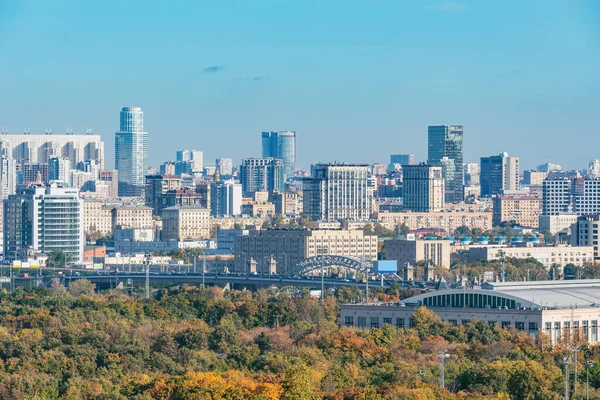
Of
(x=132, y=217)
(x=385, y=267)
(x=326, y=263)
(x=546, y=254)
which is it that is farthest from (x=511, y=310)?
(x=132, y=217)

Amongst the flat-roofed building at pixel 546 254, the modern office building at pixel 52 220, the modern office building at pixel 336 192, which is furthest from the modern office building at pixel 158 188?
the flat-roofed building at pixel 546 254

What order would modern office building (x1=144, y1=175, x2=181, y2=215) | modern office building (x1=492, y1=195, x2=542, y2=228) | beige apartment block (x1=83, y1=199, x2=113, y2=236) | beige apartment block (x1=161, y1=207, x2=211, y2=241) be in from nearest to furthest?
beige apartment block (x1=161, y1=207, x2=211, y2=241) → beige apartment block (x1=83, y1=199, x2=113, y2=236) → modern office building (x1=144, y1=175, x2=181, y2=215) → modern office building (x1=492, y1=195, x2=542, y2=228)

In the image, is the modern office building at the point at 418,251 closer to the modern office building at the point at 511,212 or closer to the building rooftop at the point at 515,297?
the building rooftop at the point at 515,297

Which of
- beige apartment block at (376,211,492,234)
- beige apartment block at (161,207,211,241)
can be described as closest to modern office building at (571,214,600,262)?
beige apartment block at (161,207,211,241)

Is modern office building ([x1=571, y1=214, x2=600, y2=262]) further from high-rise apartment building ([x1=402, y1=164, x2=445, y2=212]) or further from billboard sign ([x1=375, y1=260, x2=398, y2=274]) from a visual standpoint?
high-rise apartment building ([x1=402, y1=164, x2=445, y2=212])

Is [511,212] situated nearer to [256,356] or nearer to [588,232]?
[588,232]

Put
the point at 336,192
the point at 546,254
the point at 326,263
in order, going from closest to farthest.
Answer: the point at 326,263 < the point at 546,254 < the point at 336,192

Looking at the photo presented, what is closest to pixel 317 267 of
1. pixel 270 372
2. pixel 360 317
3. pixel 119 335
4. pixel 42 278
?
pixel 42 278
